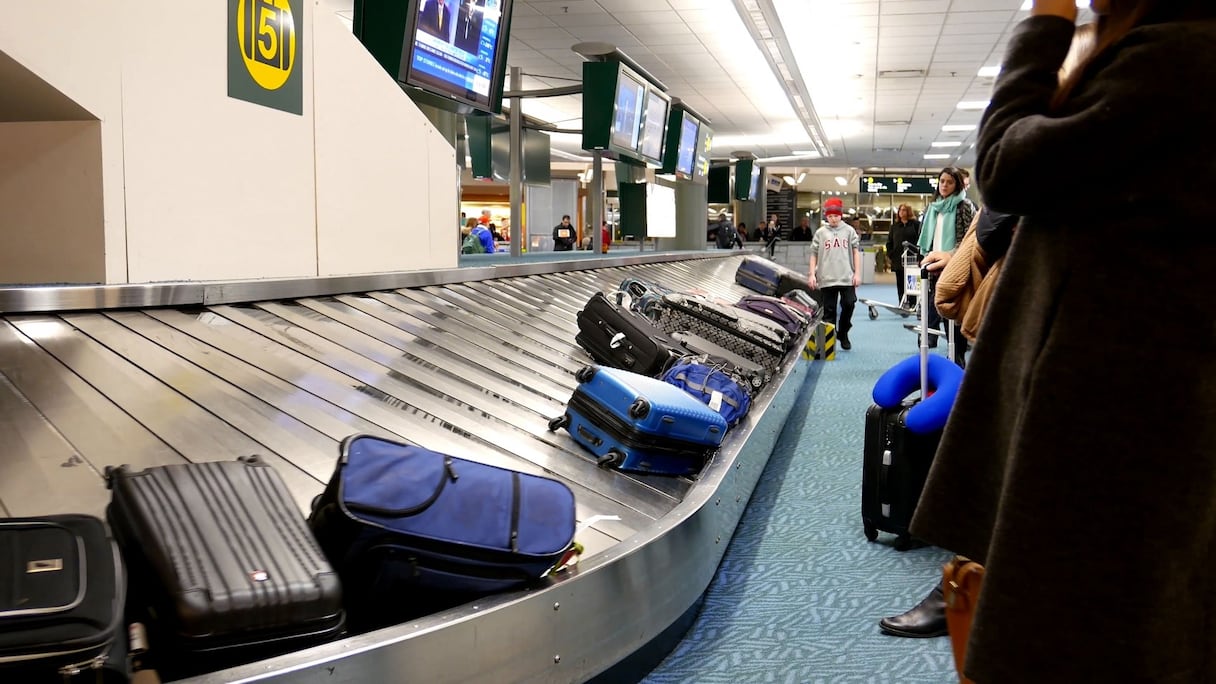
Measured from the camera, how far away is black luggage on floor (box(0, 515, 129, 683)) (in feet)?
3.97

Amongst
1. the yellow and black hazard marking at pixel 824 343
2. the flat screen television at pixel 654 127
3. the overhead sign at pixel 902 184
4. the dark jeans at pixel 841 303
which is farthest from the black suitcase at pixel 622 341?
the overhead sign at pixel 902 184

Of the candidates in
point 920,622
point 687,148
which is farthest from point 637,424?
point 687,148

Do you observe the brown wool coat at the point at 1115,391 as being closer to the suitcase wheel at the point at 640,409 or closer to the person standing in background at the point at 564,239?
the suitcase wheel at the point at 640,409

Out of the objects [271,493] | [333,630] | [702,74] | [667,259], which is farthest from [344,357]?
[702,74]

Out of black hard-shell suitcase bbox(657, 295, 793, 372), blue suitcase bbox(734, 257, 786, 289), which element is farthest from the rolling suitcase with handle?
blue suitcase bbox(734, 257, 786, 289)

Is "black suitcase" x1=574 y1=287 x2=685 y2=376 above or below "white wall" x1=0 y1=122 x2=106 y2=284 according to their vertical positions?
below

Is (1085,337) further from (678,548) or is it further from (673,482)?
(673,482)

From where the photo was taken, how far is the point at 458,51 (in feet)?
17.4

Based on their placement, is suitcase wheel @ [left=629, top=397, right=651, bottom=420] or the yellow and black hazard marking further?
the yellow and black hazard marking

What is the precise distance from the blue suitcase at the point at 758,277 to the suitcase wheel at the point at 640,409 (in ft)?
24.7

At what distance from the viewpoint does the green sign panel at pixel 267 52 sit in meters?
3.28

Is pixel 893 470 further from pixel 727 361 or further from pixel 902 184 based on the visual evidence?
pixel 902 184

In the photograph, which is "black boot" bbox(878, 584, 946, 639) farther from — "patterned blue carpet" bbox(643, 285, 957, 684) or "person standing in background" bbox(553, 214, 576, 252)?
"person standing in background" bbox(553, 214, 576, 252)

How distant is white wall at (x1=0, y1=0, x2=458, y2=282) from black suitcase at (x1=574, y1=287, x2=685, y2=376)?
97 cm
